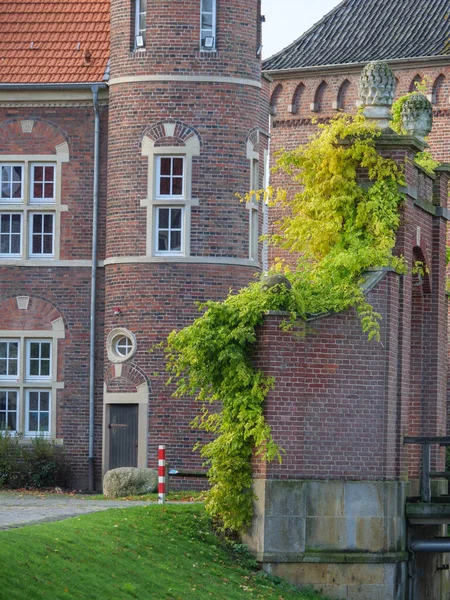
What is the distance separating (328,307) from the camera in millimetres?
20422

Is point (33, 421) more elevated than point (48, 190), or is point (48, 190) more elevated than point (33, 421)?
point (48, 190)

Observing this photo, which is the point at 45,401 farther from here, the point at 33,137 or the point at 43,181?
the point at 33,137

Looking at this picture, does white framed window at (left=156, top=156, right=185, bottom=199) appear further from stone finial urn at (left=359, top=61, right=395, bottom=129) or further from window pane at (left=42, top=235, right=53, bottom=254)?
stone finial urn at (left=359, top=61, right=395, bottom=129)

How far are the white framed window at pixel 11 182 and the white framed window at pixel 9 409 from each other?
3.81m

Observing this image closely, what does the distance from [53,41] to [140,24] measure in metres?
2.71

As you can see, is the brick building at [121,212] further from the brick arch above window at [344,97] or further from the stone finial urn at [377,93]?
the brick arch above window at [344,97]

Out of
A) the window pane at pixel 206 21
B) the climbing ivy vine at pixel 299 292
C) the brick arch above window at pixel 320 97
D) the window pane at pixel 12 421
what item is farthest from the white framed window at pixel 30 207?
the brick arch above window at pixel 320 97

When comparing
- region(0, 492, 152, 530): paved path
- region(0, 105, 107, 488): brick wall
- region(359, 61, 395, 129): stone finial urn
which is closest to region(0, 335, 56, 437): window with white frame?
region(0, 105, 107, 488): brick wall

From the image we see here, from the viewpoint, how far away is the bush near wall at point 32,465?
1128 inches

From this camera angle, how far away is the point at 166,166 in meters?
28.4

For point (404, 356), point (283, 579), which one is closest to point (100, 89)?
point (404, 356)

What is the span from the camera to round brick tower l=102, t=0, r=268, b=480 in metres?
28.1

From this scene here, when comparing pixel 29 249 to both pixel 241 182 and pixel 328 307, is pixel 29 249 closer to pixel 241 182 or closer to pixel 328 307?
pixel 241 182

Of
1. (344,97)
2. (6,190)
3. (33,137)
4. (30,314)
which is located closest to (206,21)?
(33,137)
